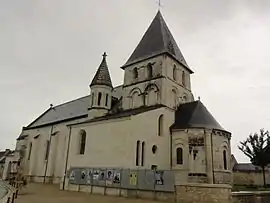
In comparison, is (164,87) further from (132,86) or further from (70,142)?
(70,142)

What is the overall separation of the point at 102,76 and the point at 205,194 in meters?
21.8

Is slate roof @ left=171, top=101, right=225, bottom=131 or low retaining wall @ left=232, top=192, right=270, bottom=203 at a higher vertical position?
slate roof @ left=171, top=101, right=225, bottom=131

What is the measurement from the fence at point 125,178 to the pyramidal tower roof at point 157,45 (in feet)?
52.6

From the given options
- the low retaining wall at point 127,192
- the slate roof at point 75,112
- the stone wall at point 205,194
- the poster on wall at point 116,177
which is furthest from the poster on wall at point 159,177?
the slate roof at point 75,112

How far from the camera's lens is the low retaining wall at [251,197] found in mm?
16547

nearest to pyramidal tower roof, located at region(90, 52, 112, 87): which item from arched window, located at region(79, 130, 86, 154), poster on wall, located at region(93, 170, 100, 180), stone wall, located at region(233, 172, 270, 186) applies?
arched window, located at region(79, 130, 86, 154)

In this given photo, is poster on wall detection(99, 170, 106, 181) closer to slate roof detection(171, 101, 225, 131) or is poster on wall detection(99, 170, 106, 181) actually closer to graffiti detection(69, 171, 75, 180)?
graffiti detection(69, 171, 75, 180)

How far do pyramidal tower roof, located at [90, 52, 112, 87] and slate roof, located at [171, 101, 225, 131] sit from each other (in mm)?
10177

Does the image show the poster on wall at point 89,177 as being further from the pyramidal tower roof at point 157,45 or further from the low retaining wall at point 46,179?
the pyramidal tower roof at point 157,45

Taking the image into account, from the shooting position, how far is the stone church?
23.9 m

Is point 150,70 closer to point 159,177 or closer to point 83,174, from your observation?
point 83,174

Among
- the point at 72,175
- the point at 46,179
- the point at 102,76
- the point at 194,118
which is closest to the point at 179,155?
the point at 194,118

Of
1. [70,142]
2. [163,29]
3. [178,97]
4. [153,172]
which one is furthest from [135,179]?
[163,29]

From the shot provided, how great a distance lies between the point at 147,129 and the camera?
24.8 metres
